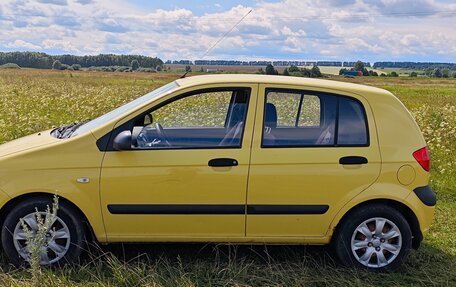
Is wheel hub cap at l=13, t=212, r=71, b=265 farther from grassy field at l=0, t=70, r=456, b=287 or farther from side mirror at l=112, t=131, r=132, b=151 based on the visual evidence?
side mirror at l=112, t=131, r=132, b=151

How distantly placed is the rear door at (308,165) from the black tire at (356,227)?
172 millimetres

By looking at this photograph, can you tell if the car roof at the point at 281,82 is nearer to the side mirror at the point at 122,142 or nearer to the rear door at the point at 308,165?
the rear door at the point at 308,165

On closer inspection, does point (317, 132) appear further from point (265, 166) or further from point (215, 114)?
point (215, 114)

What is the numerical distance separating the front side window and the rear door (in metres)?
0.21

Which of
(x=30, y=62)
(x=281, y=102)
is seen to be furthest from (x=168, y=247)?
(x=30, y=62)

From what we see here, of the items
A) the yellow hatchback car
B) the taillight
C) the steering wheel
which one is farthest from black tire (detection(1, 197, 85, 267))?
the taillight

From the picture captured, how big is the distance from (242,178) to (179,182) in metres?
0.53

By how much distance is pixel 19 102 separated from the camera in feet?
46.1

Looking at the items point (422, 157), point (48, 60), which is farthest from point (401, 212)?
point (48, 60)

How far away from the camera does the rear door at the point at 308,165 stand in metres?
4.12

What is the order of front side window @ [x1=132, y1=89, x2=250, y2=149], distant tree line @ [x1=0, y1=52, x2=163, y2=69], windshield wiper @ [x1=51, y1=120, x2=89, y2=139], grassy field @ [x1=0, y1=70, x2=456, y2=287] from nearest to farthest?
grassy field @ [x1=0, y1=70, x2=456, y2=287], front side window @ [x1=132, y1=89, x2=250, y2=149], windshield wiper @ [x1=51, y1=120, x2=89, y2=139], distant tree line @ [x1=0, y1=52, x2=163, y2=69]

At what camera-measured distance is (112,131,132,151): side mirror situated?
4013 mm

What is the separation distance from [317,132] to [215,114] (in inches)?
42.4

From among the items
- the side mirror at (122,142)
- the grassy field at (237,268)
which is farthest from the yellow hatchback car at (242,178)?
the grassy field at (237,268)
